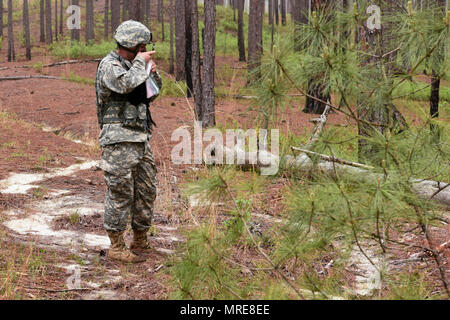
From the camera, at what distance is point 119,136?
439cm

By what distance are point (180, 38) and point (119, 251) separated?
12254 millimetres

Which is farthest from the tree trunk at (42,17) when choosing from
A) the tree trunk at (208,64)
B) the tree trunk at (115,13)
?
the tree trunk at (208,64)

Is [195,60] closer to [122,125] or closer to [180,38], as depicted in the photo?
[180,38]

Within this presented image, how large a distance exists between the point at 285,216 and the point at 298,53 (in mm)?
1053

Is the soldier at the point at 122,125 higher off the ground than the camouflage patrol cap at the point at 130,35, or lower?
lower

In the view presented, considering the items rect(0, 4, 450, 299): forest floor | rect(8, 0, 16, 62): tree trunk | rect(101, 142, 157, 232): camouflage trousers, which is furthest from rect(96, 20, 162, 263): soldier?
rect(8, 0, 16, 62): tree trunk

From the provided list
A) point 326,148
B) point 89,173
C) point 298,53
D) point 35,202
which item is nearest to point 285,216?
point 326,148

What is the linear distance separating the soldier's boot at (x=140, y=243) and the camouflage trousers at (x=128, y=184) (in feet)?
0.18

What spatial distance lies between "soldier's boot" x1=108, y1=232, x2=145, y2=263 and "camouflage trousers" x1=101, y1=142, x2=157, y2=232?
2.6 inches

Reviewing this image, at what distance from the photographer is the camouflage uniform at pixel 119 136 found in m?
4.26

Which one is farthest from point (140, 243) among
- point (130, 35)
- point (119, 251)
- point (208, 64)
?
point (208, 64)

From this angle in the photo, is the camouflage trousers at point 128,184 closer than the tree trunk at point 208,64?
Yes

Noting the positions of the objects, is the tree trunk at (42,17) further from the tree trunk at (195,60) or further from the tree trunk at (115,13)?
the tree trunk at (195,60)

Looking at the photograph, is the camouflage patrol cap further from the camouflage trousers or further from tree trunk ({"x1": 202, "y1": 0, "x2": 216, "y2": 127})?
tree trunk ({"x1": 202, "y1": 0, "x2": 216, "y2": 127})
